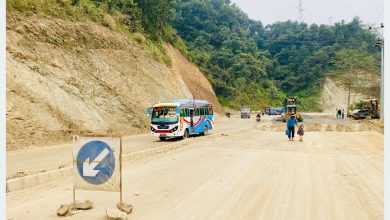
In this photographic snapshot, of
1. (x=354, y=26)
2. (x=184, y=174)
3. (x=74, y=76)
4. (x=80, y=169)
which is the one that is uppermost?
(x=354, y=26)

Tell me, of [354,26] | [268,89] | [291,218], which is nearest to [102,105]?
[291,218]

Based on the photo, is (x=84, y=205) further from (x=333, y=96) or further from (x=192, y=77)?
(x=333, y=96)

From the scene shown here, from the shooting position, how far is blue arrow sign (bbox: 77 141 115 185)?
8281mm

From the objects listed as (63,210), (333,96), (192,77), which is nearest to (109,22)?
(192,77)

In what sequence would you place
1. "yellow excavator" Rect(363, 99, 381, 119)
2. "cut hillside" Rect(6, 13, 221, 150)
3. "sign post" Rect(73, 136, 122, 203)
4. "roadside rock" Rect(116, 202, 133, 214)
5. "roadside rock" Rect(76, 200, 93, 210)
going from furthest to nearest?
"yellow excavator" Rect(363, 99, 381, 119), "cut hillside" Rect(6, 13, 221, 150), "roadside rock" Rect(76, 200, 93, 210), "sign post" Rect(73, 136, 122, 203), "roadside rock" Rect(116, 202, 133, 214)

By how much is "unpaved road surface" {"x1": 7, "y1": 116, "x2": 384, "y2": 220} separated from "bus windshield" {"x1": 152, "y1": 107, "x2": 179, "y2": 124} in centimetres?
794

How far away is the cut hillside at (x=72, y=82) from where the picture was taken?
71.7 feet

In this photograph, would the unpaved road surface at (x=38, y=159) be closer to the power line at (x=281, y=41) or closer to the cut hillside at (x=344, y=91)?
the power line at (x=281, y=41)

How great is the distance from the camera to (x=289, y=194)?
9.66 meters

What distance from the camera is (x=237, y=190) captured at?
10.2 metres

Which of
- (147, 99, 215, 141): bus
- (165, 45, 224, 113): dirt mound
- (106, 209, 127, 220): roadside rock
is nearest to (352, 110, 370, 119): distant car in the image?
(165, 45, 224, 113): dirt mound

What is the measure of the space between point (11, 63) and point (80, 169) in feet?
56.7

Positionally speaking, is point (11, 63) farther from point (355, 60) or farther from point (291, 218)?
point (355, 60)

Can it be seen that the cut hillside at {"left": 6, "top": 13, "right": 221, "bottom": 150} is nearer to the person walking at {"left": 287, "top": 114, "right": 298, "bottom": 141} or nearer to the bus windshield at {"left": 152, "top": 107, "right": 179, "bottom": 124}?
the bus windshield at {"left": 152, "top": 107, "right": 179, "bottom": 124}
